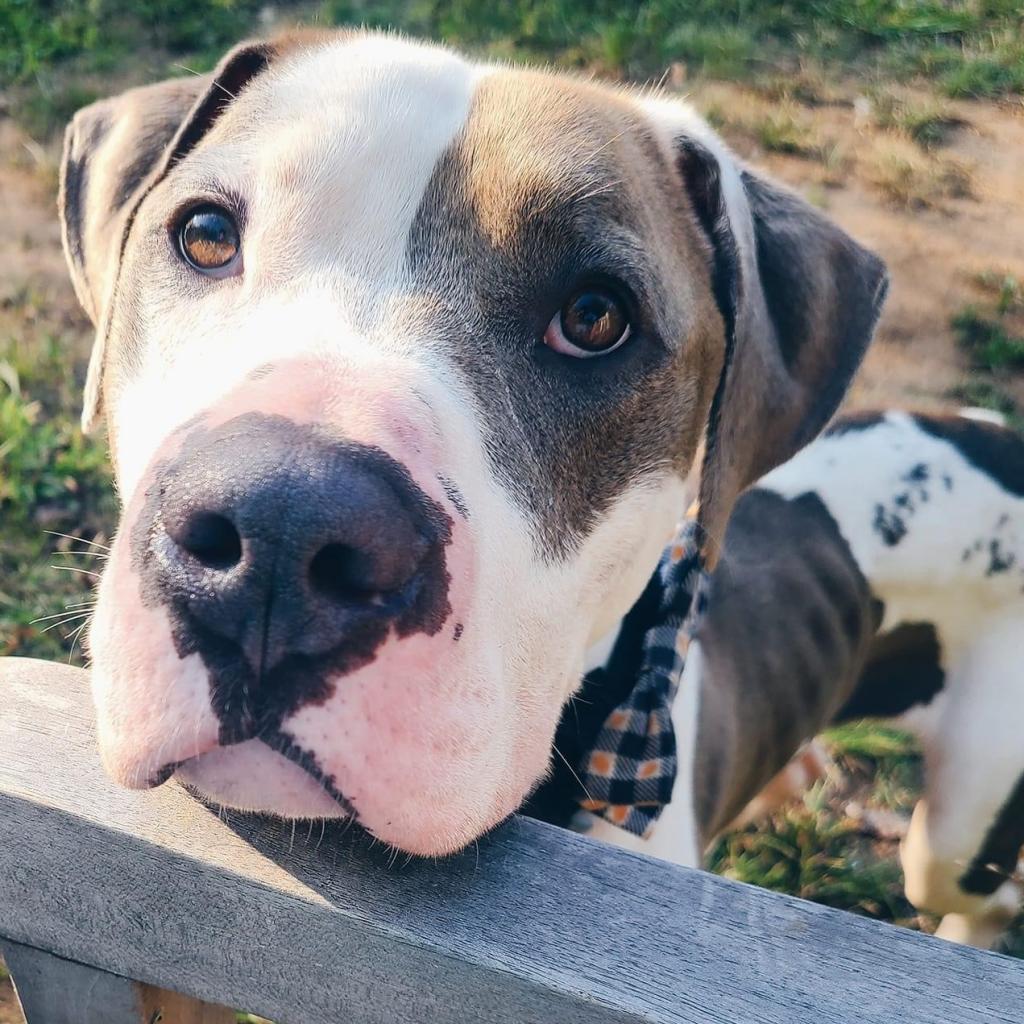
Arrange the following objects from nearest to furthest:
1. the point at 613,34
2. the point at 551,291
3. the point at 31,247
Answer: the point at 551,291
the point at 31,247
the point at 613,34

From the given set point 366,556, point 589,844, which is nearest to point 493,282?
point 366,556

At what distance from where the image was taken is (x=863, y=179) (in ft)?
20.2

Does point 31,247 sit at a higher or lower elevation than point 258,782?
lower

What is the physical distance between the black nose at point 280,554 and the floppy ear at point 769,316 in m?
1.04

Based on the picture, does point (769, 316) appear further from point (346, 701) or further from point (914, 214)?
point (914, 214)

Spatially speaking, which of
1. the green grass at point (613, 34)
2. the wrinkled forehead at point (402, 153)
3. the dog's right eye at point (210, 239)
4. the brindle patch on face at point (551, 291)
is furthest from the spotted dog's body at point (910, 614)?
the green grass at point (613, 34)

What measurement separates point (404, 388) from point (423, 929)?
0.72 metres

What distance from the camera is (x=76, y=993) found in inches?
63.6

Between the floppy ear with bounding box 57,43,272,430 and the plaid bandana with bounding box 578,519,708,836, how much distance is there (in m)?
1.27

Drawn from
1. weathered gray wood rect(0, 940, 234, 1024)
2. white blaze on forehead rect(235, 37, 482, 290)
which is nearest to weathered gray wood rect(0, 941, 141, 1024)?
weathered gray wood rect(0, 940, 234, 1024)

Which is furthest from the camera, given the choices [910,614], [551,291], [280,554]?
[910,614]

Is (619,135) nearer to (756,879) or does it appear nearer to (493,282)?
(493,282)

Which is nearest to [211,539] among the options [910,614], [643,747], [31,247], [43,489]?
[643,747]

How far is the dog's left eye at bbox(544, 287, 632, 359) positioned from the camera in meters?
1.87
